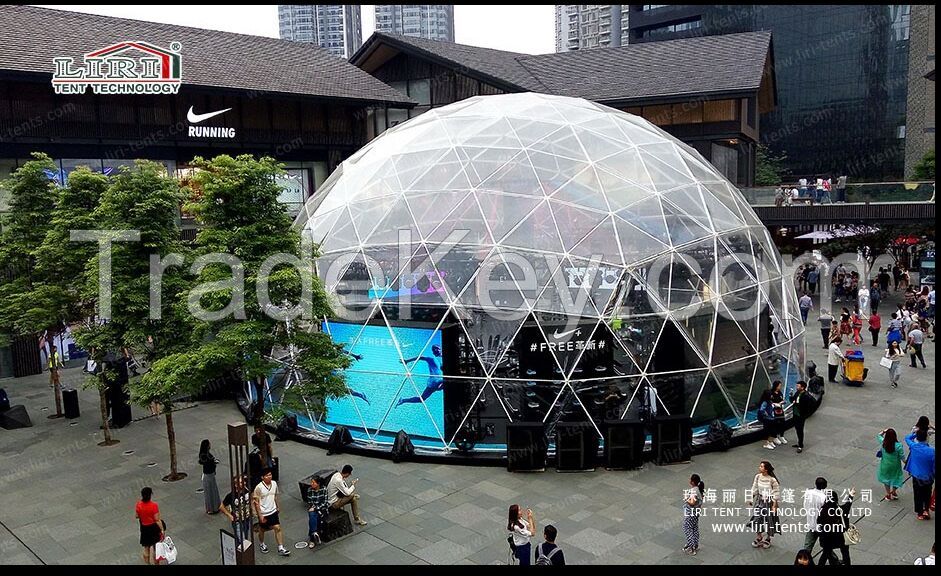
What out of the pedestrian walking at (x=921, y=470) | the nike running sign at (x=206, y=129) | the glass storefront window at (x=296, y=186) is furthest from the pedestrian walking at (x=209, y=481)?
the glass storefront window at (x=296, y=186)

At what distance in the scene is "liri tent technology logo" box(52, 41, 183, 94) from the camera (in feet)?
81.2

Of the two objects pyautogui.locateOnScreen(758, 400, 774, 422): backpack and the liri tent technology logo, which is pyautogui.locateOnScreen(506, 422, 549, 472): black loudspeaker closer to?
pyautogui.locateOnScreen(758, 400, 774, 422): backpack

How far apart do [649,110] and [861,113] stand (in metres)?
41.3

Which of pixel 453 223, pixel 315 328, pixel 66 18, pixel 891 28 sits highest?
pixel 891 28

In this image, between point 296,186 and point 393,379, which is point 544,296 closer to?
point 393,379

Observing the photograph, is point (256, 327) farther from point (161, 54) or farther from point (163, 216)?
point (161, 54)

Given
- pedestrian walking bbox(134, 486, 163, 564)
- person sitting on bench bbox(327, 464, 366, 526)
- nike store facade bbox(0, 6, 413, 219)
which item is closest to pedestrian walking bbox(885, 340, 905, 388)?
person sitting on bench bbox(327, 464, 366, 526)

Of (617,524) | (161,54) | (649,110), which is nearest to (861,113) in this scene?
(649,110)

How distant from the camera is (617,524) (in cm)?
1162

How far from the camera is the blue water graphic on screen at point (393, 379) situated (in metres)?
14.9

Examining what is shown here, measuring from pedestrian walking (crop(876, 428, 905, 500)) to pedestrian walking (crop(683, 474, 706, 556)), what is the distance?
3852mm

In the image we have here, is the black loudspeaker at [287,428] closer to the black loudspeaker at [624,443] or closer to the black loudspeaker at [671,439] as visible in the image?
the black loudspeaker at [624,443]

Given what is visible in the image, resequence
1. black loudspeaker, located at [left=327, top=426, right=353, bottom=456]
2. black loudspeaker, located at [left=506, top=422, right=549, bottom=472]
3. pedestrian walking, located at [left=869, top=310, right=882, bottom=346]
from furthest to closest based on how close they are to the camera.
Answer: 1. pedestrian walking, located at [left=869, top=310, right=882, bottom=346]
2. black loudspeaker, located at [left=327, top=426, right=353, bottom=456]
3. black loudspeaker, located at [left=506, top=422, right=549, bottom=472]

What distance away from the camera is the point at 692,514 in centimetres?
1040
